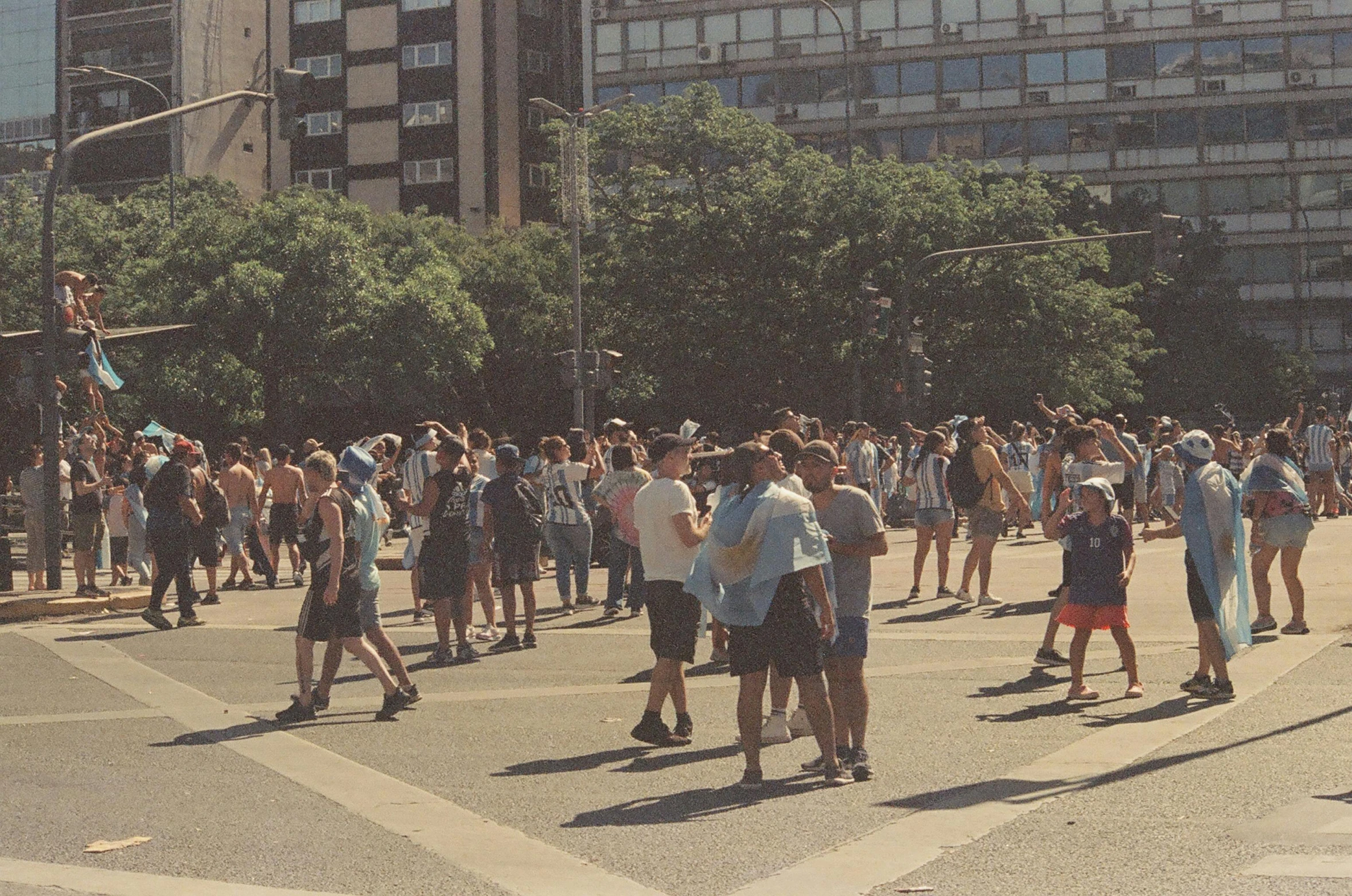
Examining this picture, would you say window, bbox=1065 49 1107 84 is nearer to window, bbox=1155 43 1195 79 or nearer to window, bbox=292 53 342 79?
window, bbox=1155 43 1195 79

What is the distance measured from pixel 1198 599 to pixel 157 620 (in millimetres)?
9730

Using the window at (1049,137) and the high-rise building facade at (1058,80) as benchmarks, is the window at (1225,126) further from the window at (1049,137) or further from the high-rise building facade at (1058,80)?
the window at (1049,137)

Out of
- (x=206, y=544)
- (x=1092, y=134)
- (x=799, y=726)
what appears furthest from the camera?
(x=1092, y=134)

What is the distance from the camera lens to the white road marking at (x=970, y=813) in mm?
6430

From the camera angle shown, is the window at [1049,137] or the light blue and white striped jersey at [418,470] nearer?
the light blue and white striped jersey at [418,470]

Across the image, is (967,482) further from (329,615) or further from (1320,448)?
(1320,448)

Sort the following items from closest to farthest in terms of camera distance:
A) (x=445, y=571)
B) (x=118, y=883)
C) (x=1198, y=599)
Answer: (x=118, y=883), (x=1198, y=599), (x=445, y=571)

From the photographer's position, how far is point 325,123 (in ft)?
239

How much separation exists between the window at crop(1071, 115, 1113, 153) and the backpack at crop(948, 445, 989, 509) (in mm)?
52640

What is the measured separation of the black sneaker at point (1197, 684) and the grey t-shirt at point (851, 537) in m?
2.85

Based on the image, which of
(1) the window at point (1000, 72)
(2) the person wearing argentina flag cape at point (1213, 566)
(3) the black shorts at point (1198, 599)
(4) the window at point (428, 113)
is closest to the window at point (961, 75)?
(1) the window at point (1000, 72)

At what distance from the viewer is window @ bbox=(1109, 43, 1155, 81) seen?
65688 millimetres

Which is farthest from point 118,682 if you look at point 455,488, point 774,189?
point 774,189

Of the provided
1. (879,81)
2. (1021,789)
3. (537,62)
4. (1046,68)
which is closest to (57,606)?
(1021,789)
